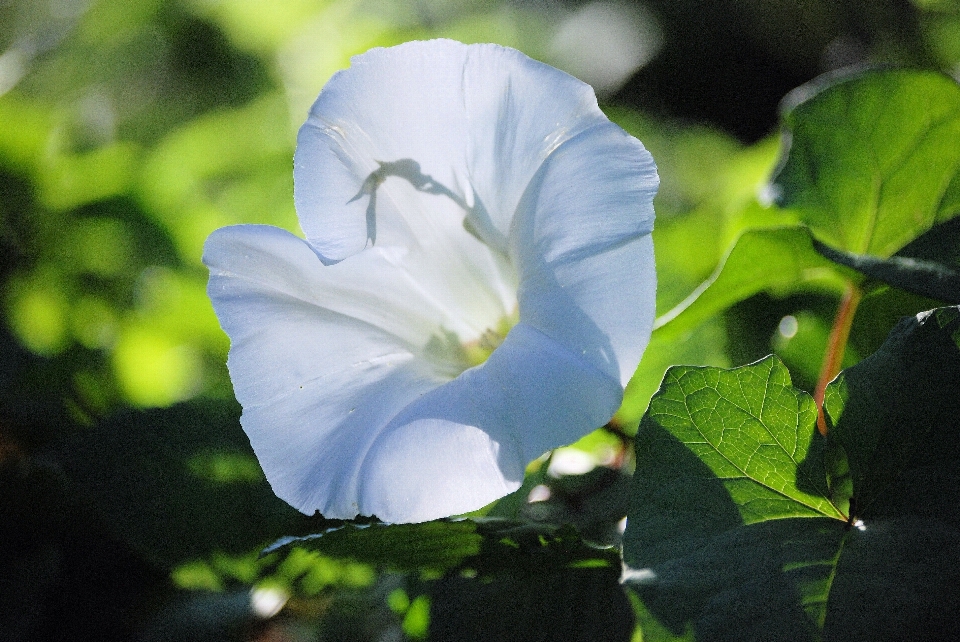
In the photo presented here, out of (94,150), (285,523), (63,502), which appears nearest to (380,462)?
(285,523)

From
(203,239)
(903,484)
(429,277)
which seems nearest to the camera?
(903,484)

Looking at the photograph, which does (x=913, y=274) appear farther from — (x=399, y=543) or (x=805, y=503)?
(x=399, y=543)

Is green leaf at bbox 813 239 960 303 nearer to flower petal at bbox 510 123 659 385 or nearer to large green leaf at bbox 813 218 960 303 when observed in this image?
large green leaf at bbox 813 218 960 303

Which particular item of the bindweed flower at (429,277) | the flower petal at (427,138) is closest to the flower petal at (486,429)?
the bindweed flower at (429,277)

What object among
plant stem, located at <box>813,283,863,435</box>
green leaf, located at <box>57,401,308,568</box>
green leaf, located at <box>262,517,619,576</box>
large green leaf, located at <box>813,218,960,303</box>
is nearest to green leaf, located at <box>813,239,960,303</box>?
large green leaf, located at <box>813,218,960,303</box>

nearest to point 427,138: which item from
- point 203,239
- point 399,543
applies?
point 399,543

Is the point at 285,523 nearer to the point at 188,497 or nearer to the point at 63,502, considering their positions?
the point at 188,497

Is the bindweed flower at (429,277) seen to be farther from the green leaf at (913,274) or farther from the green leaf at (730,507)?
the green leaf at (913,274)
